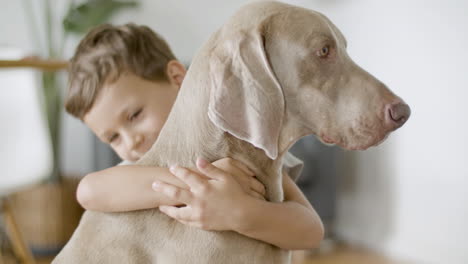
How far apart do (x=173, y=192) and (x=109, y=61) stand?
2.08 feet

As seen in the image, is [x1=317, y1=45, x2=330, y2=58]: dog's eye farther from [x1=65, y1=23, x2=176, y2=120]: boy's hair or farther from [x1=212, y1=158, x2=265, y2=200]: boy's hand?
[x1=65, y1=23, x2=176, y2=120]: boy's hair

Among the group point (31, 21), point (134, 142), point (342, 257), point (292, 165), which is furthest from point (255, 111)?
point (31, 21)

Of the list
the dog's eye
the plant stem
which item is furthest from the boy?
the plant stem

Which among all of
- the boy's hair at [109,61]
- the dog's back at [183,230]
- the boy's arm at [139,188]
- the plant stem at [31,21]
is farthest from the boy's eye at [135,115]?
the plant stem at [31,21]

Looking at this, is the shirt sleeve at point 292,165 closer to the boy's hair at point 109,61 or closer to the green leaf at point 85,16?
the boy's hair at point 109,61

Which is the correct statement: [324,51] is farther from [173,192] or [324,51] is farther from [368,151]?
[368,151]

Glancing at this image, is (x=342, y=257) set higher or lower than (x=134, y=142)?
lower

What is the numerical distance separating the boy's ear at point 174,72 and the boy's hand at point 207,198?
0.60 m

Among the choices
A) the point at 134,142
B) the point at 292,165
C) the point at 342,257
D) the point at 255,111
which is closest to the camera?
the point at 255,111

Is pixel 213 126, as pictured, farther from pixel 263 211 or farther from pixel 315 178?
pixel 315 178

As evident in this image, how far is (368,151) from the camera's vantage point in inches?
144

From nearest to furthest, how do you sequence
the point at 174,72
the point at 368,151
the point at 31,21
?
1. the point at 174,72
2. the point at 368,151
3. the point at 31,21

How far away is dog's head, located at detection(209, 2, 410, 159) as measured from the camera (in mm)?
972

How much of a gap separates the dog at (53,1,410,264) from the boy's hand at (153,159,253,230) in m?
0.02
